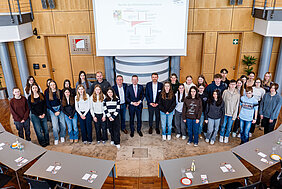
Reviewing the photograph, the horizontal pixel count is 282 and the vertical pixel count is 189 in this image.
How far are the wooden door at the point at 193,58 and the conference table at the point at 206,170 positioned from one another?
4.93 metres

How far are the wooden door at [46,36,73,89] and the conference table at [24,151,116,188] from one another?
201 inches

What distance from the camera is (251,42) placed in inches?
333

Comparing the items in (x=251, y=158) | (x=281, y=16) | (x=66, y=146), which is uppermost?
(x=281, y=16)

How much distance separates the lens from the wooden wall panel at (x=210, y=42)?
8.39m

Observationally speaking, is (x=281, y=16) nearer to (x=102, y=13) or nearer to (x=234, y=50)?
(x=234, y=50)

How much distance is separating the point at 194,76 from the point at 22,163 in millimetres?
6609

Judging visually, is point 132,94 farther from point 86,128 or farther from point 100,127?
point 86,128

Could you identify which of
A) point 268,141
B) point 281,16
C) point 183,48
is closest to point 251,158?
point 268,141

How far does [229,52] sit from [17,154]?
7350mm

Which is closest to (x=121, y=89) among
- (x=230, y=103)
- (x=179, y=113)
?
A: (x=179, y=113)

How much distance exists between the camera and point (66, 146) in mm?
6191

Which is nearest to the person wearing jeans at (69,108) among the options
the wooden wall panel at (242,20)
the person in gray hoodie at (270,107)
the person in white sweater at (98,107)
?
the person in white sweater at (98,107)

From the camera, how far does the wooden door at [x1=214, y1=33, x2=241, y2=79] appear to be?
8523 millimetres

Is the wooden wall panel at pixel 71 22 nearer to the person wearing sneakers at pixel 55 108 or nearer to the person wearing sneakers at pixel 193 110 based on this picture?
the person wearing sneakers at pixel 55 108
